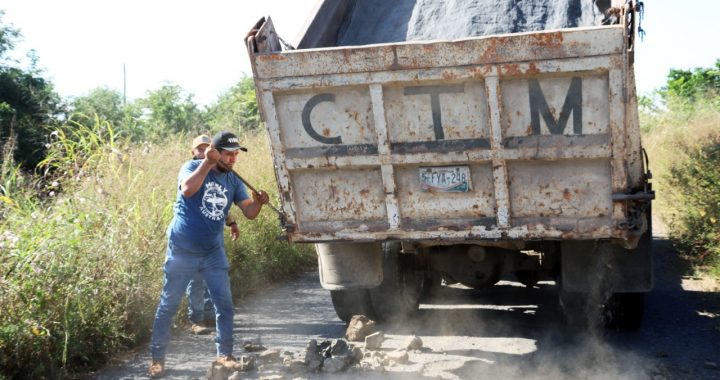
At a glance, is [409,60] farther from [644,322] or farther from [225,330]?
[644,322]

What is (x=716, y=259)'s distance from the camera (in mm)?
7613

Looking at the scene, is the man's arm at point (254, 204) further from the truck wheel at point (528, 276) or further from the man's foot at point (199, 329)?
the truck wheel at point (528, 276)

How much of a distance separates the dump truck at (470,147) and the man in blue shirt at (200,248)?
1.41 ft

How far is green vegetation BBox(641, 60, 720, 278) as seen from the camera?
8430 mm

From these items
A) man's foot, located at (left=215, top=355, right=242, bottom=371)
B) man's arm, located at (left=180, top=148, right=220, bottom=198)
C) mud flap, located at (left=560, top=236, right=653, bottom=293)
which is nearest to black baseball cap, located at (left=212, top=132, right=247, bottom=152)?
man's arm, located at (left=180, top=148, right=220, bottom=198)

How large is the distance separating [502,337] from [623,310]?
2.90 feet

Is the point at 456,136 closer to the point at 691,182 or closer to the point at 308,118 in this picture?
the point at 308,118

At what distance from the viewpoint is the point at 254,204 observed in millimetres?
5375

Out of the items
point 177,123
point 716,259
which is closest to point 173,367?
point 716,259

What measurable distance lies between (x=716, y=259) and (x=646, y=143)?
12009 millimetres

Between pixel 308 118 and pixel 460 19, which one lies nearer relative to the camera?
pixel 308 118

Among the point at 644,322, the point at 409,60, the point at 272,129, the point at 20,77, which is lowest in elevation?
the point at 644,322

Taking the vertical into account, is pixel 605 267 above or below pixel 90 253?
below

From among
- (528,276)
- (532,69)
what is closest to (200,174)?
(532,69)
